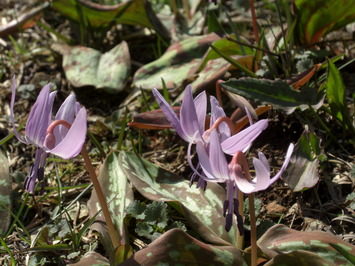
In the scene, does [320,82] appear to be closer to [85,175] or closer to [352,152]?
[352,152]

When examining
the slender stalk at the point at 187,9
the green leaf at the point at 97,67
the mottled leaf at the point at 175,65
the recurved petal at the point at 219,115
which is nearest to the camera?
the recurved petal at the point at 219,115

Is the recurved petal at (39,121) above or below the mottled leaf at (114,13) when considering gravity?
above

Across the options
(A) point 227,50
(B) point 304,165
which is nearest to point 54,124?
(B) point 304,165

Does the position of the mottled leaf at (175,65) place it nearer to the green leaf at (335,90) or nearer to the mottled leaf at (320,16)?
the mottled leaf at (320,16)

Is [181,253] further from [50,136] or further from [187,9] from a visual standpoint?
[187,9]

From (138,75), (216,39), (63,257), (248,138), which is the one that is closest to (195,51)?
(216,39)

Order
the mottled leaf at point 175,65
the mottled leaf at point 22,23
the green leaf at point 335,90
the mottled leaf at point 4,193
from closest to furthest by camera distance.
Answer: the mottled leaf at point 4,193 → the green leaf at point 335,90 → the mottled leaf at point 175,65 → the mottled leaf at point 22,23

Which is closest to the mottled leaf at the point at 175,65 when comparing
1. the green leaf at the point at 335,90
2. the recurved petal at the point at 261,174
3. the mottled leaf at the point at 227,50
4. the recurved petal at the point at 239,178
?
the mottled leaf at the point at 227,50
